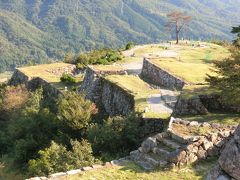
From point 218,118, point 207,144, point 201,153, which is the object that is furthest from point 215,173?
point 218,118

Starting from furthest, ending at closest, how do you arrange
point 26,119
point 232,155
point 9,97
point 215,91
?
point 9,97 < point 26,119 < point 215,91 < point 232,155

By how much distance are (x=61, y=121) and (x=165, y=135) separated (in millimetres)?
10434

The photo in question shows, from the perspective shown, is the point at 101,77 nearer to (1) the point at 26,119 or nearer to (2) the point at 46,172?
(1) the point at 26,119

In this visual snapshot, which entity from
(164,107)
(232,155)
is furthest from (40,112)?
(232,155)

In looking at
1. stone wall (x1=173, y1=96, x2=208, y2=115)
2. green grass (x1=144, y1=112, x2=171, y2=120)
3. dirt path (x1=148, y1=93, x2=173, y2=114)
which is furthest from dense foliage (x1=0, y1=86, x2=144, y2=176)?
dirt path (x1=148, y1=93, x2=173, y2=114)

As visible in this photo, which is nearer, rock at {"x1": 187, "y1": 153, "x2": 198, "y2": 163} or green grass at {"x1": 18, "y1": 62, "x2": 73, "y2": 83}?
rock at {"x1": 187, "y1": 153, "x2": 198, "y2": 163}

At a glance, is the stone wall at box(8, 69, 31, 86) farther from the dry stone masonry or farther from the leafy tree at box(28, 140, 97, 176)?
the dry stone masonry

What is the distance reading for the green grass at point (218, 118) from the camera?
18312 millimetres

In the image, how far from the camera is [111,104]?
28781 millimetres

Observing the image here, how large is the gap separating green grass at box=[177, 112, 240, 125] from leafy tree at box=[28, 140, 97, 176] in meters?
5.00

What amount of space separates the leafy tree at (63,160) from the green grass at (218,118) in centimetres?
500

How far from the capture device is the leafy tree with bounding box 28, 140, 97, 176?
16812 mm

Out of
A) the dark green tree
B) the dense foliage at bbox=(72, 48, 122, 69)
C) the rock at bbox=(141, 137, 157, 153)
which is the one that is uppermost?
the dark green tree

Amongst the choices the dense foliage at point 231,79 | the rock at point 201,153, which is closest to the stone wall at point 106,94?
the dense foliage at point 231,79
